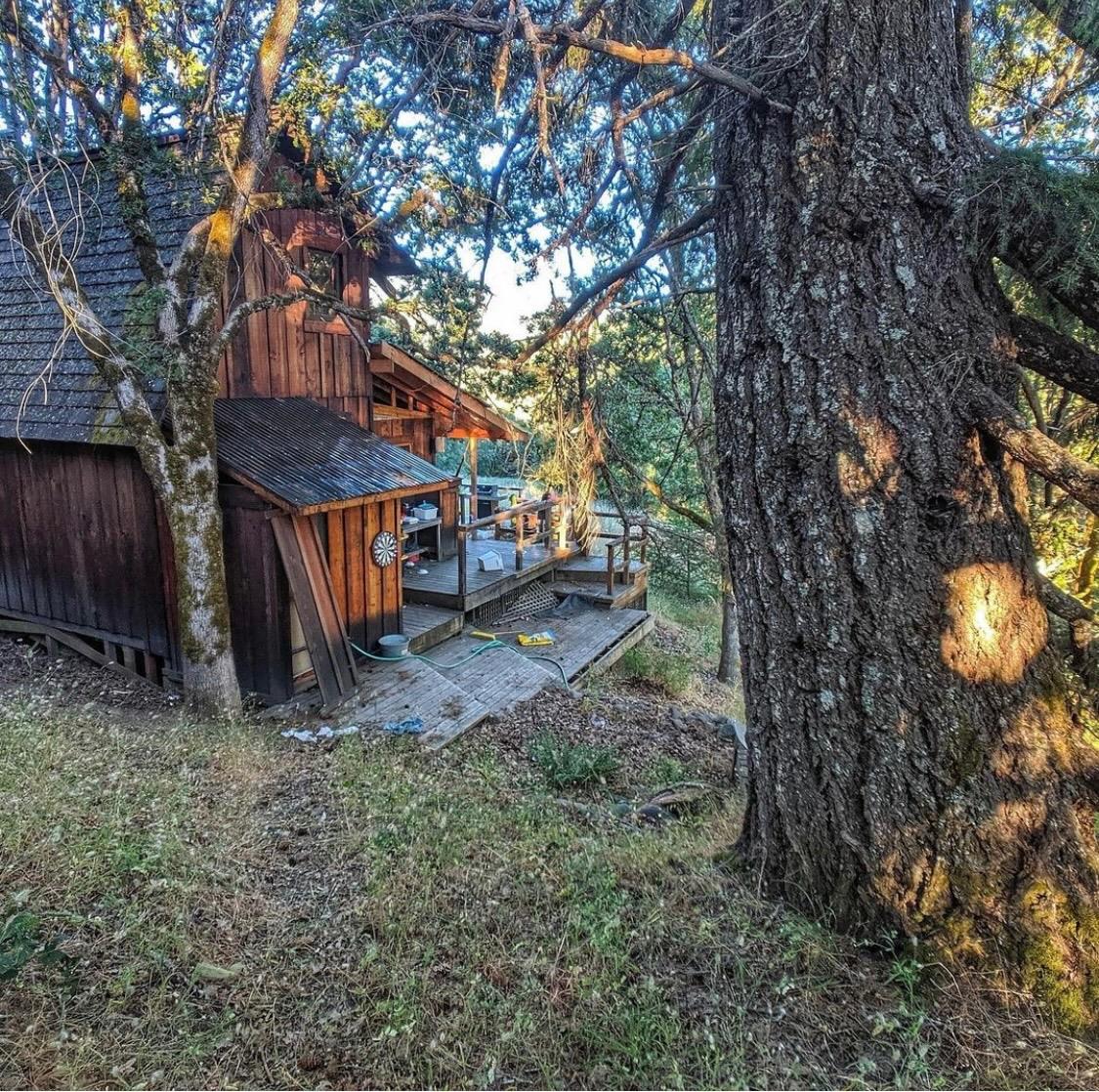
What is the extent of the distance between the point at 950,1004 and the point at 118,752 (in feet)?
17.8

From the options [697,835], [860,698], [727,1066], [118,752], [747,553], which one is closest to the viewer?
[727,1066]

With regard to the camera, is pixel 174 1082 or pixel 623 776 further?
pixel 623 776

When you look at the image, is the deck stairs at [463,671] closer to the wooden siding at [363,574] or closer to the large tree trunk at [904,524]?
the wooden siding at [363,574]

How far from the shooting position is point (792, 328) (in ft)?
8.45

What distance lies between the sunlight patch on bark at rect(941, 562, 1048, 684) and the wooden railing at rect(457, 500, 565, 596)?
722 centimetres

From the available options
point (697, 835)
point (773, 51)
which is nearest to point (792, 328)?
point (773, 51)

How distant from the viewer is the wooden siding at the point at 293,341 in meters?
7.83

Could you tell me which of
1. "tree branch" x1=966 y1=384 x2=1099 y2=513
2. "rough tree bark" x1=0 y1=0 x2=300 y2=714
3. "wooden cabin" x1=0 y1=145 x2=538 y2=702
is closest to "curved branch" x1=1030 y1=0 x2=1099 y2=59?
"tree branch" x1=966 y1=384 x2=1099 y2=513

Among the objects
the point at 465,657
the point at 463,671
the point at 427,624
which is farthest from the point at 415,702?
the point at 427,624

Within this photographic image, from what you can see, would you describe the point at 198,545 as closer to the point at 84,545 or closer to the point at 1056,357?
the point at 84,545

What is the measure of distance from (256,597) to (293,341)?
3519mm

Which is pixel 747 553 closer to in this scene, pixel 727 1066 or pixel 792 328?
pixel 792 328

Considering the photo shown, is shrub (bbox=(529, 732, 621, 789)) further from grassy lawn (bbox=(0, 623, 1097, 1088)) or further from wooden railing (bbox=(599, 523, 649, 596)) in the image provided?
wooden railing (bbox=(599, 523, 649, 596))

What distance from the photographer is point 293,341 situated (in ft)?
28.5
